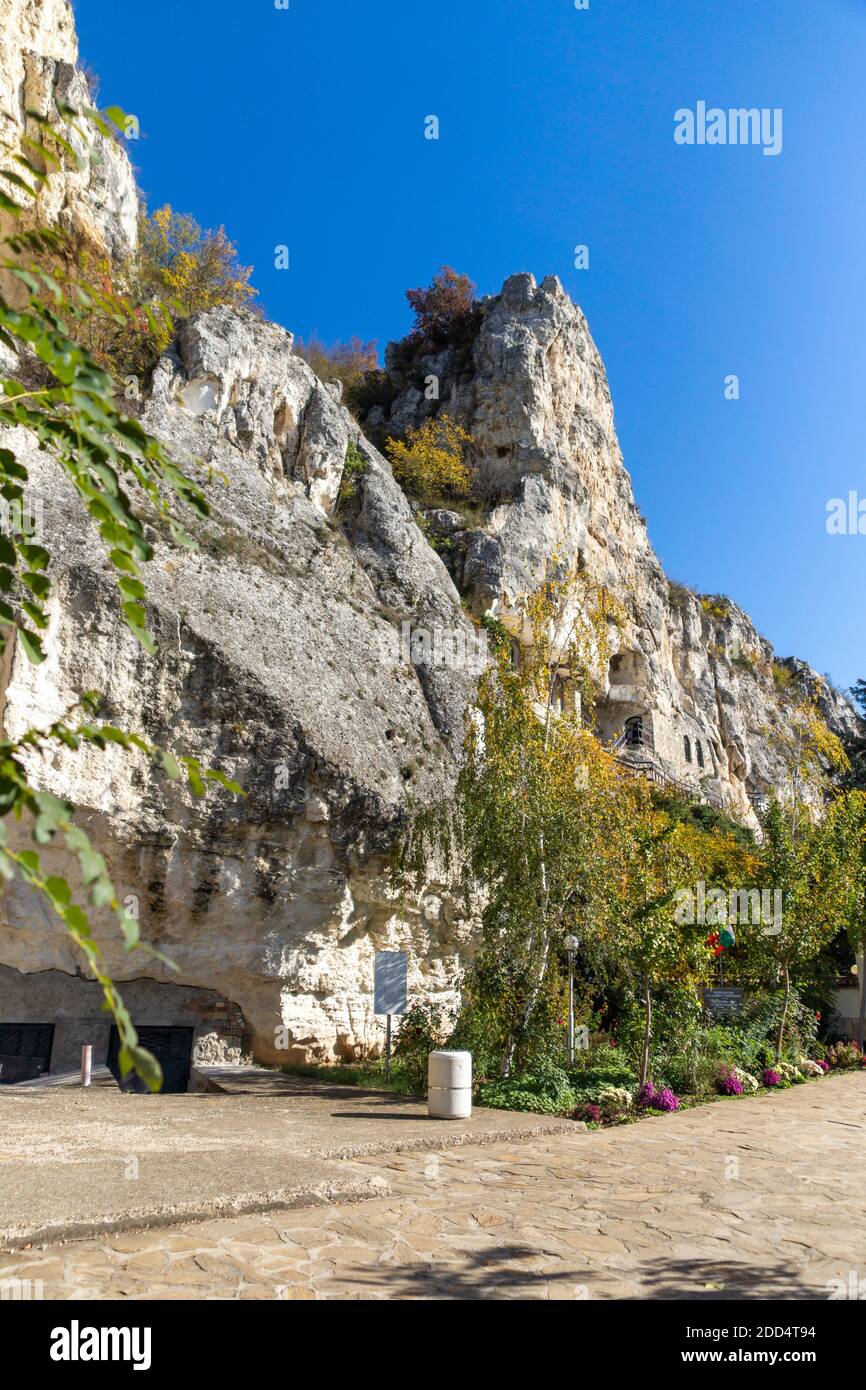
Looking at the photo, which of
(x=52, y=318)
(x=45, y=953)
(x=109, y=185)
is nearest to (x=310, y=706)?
(x=45, y=953)

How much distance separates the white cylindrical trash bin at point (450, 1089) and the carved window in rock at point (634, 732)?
2399 centimetres

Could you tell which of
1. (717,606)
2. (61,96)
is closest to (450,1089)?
(61,96)

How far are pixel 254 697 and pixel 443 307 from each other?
98.4 feet

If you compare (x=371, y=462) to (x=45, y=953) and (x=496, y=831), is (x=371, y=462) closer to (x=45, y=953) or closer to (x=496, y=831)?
(x=496, y=831)

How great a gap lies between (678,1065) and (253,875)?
746cm

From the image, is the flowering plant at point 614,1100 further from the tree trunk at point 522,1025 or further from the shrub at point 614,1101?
the tree trunk at point 522,1025

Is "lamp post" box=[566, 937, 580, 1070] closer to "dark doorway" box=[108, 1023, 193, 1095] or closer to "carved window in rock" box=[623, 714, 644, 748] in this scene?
"dark doorway" box=[108, 1023, 193, 1095]

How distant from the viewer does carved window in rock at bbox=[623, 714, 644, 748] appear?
3403cm

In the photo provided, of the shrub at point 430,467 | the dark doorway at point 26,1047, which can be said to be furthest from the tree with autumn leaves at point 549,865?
the shrub at point 430,467

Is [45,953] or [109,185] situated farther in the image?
[109,185]

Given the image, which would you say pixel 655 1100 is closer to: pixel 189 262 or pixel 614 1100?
pixel 614 1100

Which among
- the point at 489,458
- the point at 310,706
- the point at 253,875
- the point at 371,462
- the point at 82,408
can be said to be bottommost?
the point at 253,875

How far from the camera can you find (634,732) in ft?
113

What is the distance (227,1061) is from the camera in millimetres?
14445
